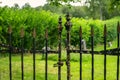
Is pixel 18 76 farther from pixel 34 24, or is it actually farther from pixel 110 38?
pixel 110 38

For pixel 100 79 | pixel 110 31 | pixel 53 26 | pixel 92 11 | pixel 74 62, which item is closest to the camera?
pixel 100 79

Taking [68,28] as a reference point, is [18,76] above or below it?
below

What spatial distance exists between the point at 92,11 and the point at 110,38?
31.2 m

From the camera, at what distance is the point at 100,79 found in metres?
9.54

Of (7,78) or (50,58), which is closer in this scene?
(7,78)

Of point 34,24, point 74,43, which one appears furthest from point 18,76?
point 74,43

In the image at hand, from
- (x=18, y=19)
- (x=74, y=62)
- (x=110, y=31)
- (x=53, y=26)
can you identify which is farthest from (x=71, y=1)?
(x=110, y=31)

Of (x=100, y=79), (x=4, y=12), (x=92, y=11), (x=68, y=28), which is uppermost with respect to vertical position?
(x=92, y=11)

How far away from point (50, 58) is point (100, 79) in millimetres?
5723

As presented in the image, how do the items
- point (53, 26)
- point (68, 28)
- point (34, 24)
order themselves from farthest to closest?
1. point (53, 26)
2. point (34, 24)
3. point (68, 28)

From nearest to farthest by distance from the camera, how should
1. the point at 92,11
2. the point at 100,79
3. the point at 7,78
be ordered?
1. the point at 7,78
2. the point at 100,79
3. the point at 92,11

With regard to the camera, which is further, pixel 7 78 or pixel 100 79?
pixel 100 79

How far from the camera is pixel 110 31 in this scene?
3142cm

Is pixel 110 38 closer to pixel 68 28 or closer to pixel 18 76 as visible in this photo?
pixel 18 76
